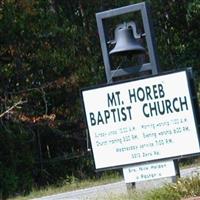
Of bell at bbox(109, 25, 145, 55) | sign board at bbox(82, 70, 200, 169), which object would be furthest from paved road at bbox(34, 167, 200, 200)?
bell at bbox(109, 25, 145, 55)

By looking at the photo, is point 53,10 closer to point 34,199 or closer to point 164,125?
point 34,199

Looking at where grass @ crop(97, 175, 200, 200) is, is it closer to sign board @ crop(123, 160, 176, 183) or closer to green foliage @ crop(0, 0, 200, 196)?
sign board @ crop(123, 160, 176, 183)

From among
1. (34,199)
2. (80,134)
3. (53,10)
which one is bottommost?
(34,199)

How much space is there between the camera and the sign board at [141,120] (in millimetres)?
11617

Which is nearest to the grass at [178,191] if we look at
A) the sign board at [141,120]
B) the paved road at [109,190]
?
the sign board at [141,120]

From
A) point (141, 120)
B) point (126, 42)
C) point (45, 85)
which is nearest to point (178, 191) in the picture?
point (141, 120)

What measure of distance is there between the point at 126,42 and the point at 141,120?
4.59ft

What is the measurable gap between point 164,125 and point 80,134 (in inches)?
653

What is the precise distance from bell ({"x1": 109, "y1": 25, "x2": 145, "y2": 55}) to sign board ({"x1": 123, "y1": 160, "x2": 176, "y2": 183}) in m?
1.89

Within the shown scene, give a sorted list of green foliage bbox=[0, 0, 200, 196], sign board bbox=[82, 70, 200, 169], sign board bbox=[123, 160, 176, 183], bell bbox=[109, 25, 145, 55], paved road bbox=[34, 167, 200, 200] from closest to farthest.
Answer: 1. sign board bbox=[82, 70, 200, 169]
2. sign board bbox=[123, 160, 176, 183]
3. bell bbox=[109, 25, 145, 55]
4. paved road bbox=[34, 167, 200, 200]
5. green foliage bbox=[0, 0, 200, 196]

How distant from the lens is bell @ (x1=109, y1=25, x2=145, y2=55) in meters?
12.5

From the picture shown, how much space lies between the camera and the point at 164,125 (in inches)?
464

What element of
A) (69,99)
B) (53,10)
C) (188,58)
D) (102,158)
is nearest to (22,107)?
(69,99)

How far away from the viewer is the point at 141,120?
39.2 ft
